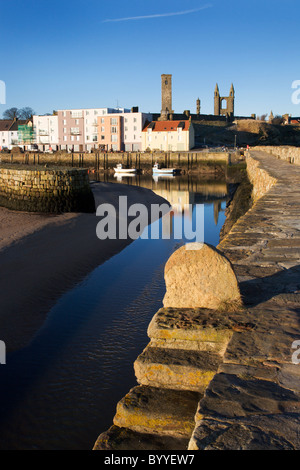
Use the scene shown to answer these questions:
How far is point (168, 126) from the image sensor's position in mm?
75125

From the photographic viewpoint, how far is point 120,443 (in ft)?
9.58

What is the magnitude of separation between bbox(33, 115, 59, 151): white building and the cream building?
20.8 m

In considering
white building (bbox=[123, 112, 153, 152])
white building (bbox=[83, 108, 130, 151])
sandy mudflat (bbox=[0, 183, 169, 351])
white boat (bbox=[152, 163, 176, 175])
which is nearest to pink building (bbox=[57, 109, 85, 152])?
white building (bbox=[83, 108, 130, 151])

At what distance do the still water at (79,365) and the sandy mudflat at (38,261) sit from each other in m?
0.37

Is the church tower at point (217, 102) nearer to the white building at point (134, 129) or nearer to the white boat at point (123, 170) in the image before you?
the white building at point (134, 129)

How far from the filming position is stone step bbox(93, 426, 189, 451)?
2.86 metres

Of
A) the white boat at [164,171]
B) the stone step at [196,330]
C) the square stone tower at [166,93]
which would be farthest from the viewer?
the square stone tower at [166,93]

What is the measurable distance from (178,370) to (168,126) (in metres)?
74.6

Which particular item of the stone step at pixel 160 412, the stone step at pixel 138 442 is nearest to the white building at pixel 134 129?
the stone step at pixel 160 412

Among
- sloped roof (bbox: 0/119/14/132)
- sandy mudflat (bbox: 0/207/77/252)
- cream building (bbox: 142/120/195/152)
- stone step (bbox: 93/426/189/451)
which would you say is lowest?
sandy mudflat (bbox: 0/207/77/252)

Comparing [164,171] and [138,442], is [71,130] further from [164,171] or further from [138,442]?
[138,442]

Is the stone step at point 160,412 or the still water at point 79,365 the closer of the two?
the stone step at point 160,412

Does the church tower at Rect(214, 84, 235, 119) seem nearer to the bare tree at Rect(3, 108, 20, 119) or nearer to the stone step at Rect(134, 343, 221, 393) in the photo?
the bare tree at Rect(3, 108, 20, 119)

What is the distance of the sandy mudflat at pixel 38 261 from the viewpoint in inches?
362
